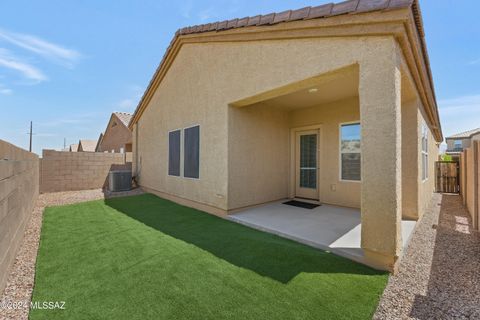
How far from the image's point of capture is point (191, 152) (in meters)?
7.46

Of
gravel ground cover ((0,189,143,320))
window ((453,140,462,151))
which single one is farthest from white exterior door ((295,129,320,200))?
window ((453,140,462,151))

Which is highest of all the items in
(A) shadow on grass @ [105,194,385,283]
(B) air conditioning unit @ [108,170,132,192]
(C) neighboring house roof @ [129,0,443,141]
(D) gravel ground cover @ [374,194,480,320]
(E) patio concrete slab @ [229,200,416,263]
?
(C) neighboring house roof @ [129,0,443,141]

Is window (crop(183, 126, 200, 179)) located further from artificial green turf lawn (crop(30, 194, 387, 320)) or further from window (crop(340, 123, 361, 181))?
window (crop(340, 123, 361, 181))

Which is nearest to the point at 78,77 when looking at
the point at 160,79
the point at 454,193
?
the point at 160,79

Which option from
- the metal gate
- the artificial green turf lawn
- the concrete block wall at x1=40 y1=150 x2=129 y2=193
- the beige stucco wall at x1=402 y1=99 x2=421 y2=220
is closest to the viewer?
the artificial green turf lawn

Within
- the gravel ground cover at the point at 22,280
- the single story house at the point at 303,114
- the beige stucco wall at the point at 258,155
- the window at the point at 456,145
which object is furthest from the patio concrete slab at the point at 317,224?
the window at the point at 456,145

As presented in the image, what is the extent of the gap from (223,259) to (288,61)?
13.2 ft

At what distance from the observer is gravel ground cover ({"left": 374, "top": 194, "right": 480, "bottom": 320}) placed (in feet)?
7.61

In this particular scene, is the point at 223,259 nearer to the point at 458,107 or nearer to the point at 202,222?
the point at 202,222

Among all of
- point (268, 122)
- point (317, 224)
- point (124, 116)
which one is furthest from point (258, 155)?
point (124, 116)

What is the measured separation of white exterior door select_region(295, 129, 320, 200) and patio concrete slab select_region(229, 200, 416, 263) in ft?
2.91

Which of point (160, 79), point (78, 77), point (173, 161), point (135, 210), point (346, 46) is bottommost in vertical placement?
point (135, 210)

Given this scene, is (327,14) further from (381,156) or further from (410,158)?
(410,158)

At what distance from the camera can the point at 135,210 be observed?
287 inches
